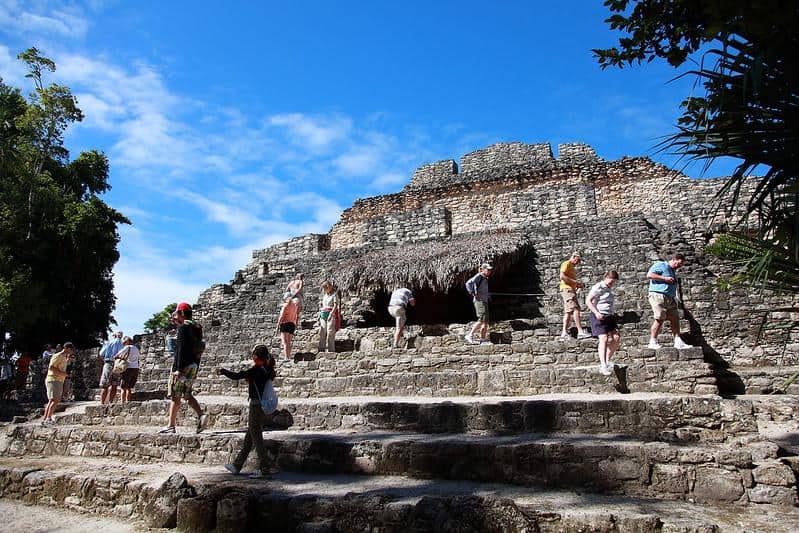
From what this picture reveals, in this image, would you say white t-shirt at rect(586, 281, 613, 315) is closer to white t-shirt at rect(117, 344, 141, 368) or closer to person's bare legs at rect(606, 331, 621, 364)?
person's bare legs at rect(606, 331, 621, 364)

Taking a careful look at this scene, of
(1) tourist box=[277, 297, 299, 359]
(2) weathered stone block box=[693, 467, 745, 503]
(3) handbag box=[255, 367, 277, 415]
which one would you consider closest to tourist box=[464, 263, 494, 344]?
(1) tourist box=[277, 297, 299, 359]

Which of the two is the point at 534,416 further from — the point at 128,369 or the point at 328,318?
the point at 128,369

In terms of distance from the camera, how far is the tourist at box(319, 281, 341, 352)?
8227 mm

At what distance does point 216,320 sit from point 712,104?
10.6 m

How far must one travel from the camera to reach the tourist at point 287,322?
26.1 feet

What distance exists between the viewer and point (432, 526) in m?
3.13

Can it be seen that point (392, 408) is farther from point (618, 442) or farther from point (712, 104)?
point (712, 104)

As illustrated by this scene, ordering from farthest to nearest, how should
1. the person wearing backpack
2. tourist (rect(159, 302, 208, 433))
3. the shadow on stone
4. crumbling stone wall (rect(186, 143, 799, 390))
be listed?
1. crumbling stone wall (rect(186, 143, 799, 390))
2. the shadow on stone
3. tourist (rect(159, 302, 208, 433))
4. the person wearing backpack

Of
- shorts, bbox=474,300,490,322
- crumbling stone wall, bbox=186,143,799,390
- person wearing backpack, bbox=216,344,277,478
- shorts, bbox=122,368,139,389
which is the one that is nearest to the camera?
person wearing backpack, bbox=216,344,277,478

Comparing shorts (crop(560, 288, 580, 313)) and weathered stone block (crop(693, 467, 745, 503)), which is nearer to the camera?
weathered stone block (crop(693, 467, 745, 503))

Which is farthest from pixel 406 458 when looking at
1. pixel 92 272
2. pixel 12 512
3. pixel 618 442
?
pixel 92 272

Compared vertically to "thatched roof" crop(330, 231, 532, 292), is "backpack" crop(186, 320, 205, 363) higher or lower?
lower

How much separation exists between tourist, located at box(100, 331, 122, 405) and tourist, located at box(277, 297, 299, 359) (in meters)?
Answer: 3.09

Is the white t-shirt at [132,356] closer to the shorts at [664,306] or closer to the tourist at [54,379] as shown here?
the tourist at [54,379]
